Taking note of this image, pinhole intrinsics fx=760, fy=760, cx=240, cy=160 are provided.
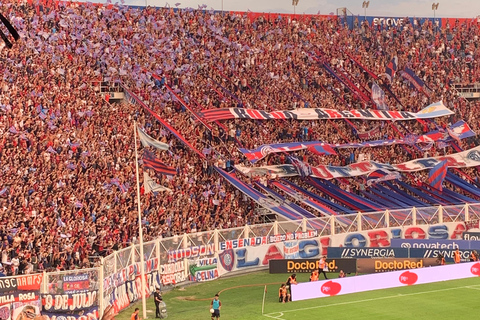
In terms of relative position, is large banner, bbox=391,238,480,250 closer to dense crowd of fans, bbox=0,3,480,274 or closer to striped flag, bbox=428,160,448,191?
dense crowd of fans, bbox=0,3,480,274

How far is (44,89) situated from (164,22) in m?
14.4

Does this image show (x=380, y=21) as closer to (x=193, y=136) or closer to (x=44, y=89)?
(x=193, y=136)

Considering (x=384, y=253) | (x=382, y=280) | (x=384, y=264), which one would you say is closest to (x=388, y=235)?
(x=384, y=253)

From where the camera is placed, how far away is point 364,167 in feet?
168

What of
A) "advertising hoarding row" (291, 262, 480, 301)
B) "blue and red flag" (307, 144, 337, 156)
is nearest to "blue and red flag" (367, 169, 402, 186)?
"blue and red flag" (307, 144, 337, 156)

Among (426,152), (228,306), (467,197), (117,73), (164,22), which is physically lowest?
(228,306)

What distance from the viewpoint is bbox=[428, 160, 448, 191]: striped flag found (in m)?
51.7

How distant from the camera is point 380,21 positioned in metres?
68.8

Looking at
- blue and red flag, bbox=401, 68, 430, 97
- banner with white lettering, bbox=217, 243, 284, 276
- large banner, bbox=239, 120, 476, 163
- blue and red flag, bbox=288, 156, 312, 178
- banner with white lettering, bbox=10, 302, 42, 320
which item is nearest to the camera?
banner with white lettering, bbox=10, 302, 42, 320

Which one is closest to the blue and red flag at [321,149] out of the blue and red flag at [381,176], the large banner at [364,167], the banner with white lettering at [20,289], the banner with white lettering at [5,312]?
the large banner at [364,167]

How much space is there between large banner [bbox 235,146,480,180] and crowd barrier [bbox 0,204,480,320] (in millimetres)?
6640

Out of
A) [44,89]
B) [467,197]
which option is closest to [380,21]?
[467,197]

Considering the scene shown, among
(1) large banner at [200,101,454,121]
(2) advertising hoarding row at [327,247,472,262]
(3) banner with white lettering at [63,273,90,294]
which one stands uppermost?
(1) large banner at [200,101,454,121]

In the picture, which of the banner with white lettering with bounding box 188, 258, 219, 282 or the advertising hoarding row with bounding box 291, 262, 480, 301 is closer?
the advertising hoarding row with bounding box 291, 262, 480, 301
